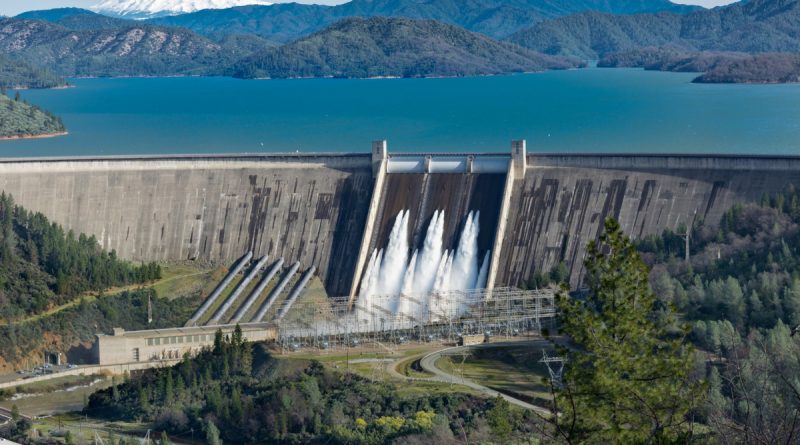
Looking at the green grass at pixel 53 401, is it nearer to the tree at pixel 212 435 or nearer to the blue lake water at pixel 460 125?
the tree at pixel 212 435

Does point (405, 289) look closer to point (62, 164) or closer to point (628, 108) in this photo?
point (62, 164)

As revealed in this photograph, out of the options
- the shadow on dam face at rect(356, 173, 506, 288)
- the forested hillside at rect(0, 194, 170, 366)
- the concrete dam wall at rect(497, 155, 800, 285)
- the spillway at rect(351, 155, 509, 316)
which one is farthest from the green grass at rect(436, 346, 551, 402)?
the forested hillside at rect(0, 194, 170, 366)

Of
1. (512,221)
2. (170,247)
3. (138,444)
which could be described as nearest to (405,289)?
(512,221)

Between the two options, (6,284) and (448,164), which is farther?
(448,164)

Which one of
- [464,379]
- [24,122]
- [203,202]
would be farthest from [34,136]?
[464,379]

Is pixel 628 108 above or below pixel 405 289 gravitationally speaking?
above

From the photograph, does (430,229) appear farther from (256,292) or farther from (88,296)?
(88,296)

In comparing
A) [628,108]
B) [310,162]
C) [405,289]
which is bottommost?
[405,289]
